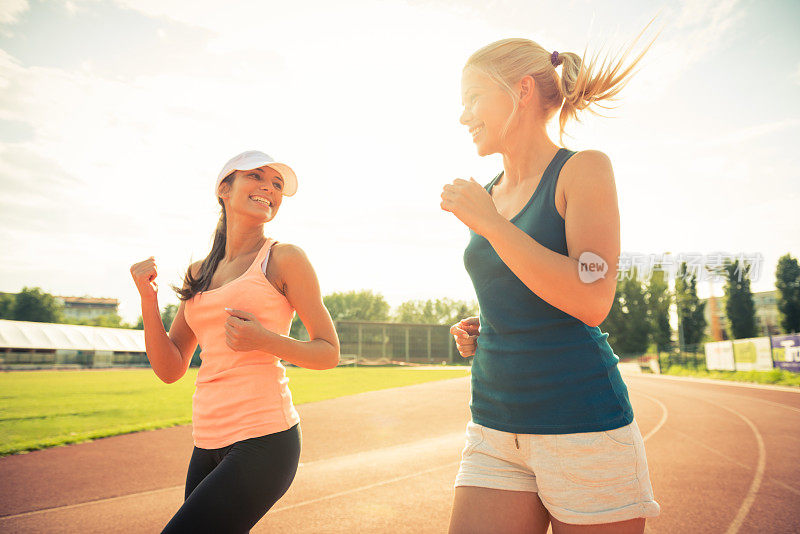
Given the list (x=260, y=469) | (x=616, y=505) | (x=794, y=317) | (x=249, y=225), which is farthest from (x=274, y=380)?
(x=794, y=317)

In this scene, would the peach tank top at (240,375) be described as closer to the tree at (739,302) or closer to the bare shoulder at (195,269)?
the bare shoulder at (195,269)

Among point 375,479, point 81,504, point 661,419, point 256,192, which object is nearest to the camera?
point 256,192

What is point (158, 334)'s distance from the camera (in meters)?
2.75

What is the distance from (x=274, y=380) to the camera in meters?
2.38

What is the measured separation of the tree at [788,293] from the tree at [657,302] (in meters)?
26.2

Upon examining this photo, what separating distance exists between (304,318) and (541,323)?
1.19m

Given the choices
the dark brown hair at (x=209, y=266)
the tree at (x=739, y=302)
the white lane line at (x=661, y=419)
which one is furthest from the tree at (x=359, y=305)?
the dark brown hair at (x=209, y=266)

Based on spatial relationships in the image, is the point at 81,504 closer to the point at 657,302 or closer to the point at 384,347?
the point at 384,347

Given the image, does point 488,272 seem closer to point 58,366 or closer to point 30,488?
point 30,488

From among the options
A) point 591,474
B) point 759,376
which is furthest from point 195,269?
point 759,376

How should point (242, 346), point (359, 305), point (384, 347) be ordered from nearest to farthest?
point (242, 346) → point (384, 347) → point (359, 305)

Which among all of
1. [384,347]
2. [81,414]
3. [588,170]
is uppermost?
[588,170]

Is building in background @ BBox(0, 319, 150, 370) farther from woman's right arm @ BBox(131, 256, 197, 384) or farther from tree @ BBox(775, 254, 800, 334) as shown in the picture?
tree @ BBox(775, 254, 800, 334)

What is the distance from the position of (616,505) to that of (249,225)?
2.16m
